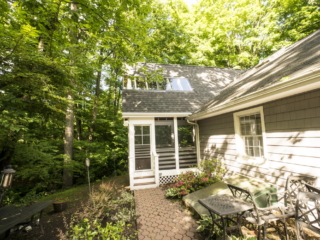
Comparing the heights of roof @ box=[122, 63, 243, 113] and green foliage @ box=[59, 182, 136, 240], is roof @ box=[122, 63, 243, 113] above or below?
above

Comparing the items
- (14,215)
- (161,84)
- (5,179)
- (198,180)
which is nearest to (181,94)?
(161,84)

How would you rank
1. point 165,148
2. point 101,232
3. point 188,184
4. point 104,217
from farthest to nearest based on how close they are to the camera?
1. point 165,148
2. point 188,184
3. point 104,217
4. point 101,232

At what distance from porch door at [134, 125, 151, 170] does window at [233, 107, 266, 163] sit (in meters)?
4.03

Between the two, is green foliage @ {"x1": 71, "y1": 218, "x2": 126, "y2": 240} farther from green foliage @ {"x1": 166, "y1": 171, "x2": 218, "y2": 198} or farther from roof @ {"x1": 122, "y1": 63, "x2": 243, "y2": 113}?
roof @ {"x1": 122, "y1": 63, "x2": 243, "y2": 113}

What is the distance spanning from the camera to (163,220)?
383 cm

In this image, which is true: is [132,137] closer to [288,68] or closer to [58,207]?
[58,207]

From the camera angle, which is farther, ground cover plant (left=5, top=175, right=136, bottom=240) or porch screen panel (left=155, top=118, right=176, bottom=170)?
porch screen panel (left=155, top=118, right=176, bottom=170)

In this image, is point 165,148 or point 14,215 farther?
point 165,148

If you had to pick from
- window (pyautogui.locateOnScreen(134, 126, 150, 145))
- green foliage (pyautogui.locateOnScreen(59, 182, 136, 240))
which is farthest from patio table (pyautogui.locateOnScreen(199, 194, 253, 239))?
window (pyautogui.locateOnScreen(134, 126, 150, 145))

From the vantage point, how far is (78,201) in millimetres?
5719

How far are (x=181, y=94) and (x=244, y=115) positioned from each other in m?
3.89

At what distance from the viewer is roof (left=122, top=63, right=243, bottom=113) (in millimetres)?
6963

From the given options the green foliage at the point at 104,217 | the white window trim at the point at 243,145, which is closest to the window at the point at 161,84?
the white window trim at the point at 243,145

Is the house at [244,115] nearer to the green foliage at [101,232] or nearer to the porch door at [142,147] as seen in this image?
the porch door at [142,147]
